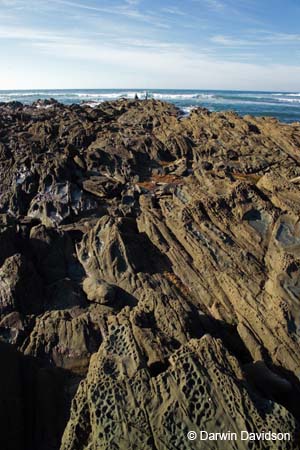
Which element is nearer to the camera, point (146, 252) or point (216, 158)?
point (146, 252)

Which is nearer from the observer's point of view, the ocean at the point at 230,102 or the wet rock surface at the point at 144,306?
the wet rock surface at the point at 144,306

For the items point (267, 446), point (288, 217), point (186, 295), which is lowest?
point (186, 295)

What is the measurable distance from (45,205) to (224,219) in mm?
7448

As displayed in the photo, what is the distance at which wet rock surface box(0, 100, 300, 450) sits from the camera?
616 cm

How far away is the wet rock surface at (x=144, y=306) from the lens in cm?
616

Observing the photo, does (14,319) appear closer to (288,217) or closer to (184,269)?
(184,269)

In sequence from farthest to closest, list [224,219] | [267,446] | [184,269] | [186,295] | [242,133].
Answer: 1. [242,133]
2. [224,219]
3. [184,269]
4. [186,295]
5. [267,446]

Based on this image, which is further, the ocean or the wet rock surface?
the ocean

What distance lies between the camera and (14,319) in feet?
31.9

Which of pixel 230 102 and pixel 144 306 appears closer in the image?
pixel 144 306

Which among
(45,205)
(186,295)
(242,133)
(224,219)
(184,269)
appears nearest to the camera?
(186,295)

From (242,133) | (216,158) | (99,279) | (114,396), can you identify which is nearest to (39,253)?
(99,279)

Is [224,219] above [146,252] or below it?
above

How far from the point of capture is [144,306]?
9.23 metres
